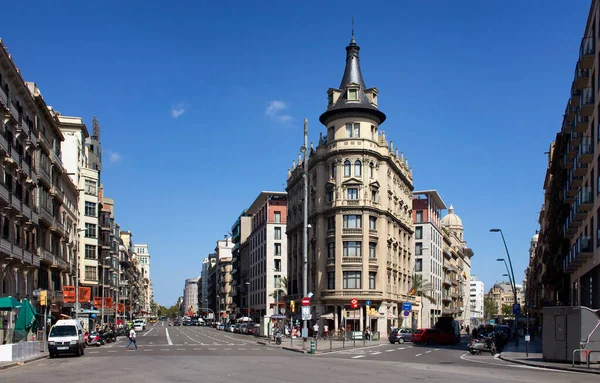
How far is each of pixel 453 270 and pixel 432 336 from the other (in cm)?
7992

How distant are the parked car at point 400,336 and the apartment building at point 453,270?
60.6 metres

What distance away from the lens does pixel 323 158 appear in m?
76.4

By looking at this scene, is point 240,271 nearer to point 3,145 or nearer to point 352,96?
point 352,96

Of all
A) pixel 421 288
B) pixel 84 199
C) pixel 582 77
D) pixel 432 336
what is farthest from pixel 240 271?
pixel 582 77

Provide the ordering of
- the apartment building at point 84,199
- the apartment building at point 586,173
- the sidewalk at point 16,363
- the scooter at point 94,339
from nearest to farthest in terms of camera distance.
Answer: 1. the sidewalk at point 16,363
2. the apartment building at point 586,173
3. the scooter at point 94,339
4. the apartment building at point 84,199

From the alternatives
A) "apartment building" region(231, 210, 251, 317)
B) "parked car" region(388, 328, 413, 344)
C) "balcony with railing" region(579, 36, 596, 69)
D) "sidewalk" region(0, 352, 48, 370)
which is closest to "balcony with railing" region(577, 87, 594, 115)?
"balcony with railing" region(579, 36, 596, 69)

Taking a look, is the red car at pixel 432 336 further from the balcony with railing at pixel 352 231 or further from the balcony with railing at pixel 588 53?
the balcony with railing at pixel 588 53

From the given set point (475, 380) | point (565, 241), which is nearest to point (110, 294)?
→ point (565, 241)

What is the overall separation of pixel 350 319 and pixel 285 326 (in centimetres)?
906

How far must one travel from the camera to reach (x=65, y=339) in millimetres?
39469

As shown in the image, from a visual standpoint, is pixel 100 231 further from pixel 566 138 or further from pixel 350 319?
pixel 566 138

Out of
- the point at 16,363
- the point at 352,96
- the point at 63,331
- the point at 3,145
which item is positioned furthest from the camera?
the point at 352,96

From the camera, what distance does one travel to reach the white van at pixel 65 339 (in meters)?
39.3

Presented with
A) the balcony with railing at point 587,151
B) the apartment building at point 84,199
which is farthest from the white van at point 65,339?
the apartment building at point 84,199
